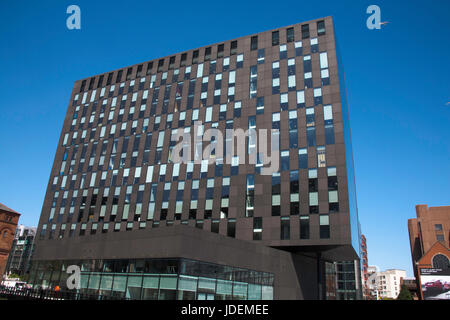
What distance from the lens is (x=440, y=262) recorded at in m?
85.6

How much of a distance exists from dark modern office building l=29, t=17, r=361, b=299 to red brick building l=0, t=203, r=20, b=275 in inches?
218

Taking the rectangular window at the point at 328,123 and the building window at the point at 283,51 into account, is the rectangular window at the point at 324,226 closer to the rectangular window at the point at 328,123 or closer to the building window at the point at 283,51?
the rectangular window at the point at 328,123

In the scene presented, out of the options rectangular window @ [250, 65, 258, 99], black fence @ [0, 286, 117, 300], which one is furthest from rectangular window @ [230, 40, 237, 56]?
black fence @ [0, 286, 117, 300]

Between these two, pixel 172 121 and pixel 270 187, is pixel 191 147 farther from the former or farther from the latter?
pixel 270 187

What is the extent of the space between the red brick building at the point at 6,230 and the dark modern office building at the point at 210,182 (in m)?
5.53

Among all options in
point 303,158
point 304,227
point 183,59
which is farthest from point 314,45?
point 304,227

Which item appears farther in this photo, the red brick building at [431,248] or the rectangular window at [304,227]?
the red brick building at [431,248]

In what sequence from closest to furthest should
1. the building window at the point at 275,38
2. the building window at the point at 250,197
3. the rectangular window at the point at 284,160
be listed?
the rectangular window at the point at 284,160 → the building window at the point at 250,197 → the building window at the point at 275,38

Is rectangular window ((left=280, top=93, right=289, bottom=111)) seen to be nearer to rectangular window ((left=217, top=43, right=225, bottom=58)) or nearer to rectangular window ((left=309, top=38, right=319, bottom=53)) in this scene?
rectangular window ((left=309, top=38, right=319, bottom=53))

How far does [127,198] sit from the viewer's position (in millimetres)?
55562

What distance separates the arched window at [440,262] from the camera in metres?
84.8

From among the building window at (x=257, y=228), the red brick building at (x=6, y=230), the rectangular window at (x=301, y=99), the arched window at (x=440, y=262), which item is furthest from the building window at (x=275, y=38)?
the arched window at (x=440, y=262)

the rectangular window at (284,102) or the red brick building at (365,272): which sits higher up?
the rectangular window at (284,102)
